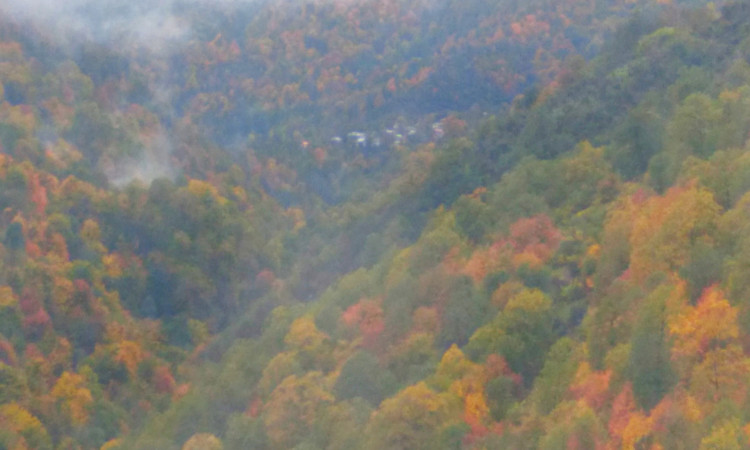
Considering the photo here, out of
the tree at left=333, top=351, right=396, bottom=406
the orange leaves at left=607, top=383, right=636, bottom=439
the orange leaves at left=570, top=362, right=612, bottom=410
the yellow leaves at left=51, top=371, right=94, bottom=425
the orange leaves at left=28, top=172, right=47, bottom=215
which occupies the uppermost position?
the orange leaves at left=28, top=172, right=47, bottom=215

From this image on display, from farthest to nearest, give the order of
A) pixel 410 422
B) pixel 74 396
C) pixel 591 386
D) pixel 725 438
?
pixel 74 396, pixel 410 422, pixel 591 386, pixel 725 438

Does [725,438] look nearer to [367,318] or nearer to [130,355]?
[367,318]

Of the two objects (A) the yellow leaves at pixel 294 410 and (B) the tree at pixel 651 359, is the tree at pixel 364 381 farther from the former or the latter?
(B) the tree at pixel 651 359

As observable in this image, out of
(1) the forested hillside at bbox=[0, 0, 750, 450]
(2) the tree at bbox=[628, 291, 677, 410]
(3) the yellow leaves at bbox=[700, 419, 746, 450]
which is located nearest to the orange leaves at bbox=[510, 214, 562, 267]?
(1) the forested hillside at bbox=[0, 0, 750, 450]

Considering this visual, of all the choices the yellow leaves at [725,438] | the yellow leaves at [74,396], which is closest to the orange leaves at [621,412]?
the yellow leaves at [725,438]

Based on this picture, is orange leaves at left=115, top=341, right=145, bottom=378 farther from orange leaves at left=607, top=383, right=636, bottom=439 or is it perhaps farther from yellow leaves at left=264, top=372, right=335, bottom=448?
orange leaves at left=607, top=383, right=636, bottom=439

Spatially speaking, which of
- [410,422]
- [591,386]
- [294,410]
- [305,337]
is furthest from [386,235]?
[591,386]
